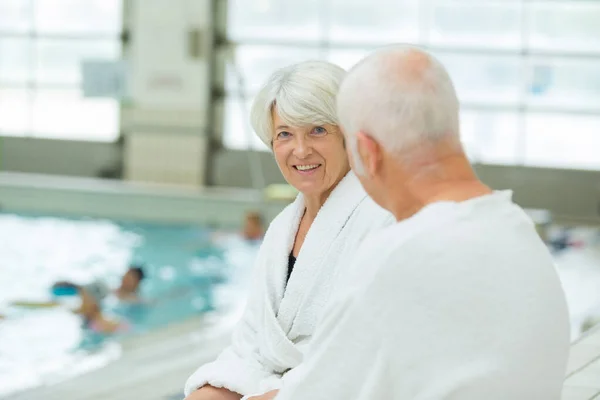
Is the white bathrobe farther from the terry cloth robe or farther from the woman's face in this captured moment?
the terry cloth robe

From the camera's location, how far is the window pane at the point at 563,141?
1266cm

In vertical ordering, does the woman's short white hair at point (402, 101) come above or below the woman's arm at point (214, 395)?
above

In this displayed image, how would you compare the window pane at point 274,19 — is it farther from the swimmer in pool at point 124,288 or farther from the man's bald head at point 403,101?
the man's bald head at point 403,101

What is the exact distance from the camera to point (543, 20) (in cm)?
1288

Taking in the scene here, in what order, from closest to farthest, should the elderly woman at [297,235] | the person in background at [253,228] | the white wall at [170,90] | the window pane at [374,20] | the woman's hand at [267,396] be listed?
the woman's hand at [267,396], the elderly woman at [297,235], the person in background at [253,228], the window pane at [374,20], the white wall at [170,90]

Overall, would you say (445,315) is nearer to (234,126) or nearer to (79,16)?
(234,126)

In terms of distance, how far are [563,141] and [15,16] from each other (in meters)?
7.83

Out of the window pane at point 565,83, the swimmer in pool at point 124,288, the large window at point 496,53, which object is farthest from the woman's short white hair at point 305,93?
the window pane at point 565,83

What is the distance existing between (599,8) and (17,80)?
26.1 ft

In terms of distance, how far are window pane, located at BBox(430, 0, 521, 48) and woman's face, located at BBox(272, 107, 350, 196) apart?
10897 millimetres

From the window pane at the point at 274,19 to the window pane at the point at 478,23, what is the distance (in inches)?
64.6

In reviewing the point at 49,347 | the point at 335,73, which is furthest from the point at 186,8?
the point at 335,73

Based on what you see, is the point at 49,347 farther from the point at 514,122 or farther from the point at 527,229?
the point at 514,122

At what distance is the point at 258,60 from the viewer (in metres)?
13.7
